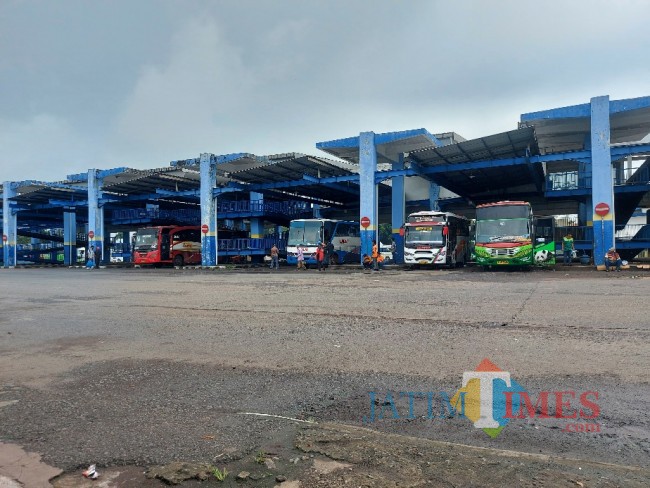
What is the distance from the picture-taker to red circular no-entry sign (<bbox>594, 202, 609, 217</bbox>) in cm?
2020

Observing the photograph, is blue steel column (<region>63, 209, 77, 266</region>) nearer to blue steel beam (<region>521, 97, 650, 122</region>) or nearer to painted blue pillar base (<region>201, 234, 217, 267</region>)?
painted blue pillar base (<region>201, 234, 217, 267</region>)

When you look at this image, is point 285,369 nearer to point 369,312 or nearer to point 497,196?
point 369,312

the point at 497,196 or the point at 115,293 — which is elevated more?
the point at 497,196

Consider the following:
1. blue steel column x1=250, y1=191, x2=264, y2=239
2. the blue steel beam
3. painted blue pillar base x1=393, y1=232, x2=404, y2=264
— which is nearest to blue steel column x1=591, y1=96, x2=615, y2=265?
the blue steel beam

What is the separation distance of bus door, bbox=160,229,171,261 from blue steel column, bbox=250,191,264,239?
5774 millimetres

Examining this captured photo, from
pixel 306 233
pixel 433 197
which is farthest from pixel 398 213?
pixel 306 233

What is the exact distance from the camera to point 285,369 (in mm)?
4895

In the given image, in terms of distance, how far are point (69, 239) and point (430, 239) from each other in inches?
1311

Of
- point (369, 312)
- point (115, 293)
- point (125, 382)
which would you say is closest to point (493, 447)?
point (125, 382)

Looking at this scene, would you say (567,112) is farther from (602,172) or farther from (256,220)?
(256,220)

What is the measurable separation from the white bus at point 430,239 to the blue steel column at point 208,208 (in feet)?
41.9

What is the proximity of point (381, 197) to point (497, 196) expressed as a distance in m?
8.86

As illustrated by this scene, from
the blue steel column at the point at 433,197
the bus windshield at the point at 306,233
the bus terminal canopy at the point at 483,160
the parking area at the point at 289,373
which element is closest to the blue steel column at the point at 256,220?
the bus windshield at the point at 306,233

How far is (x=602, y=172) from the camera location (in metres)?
20.2
